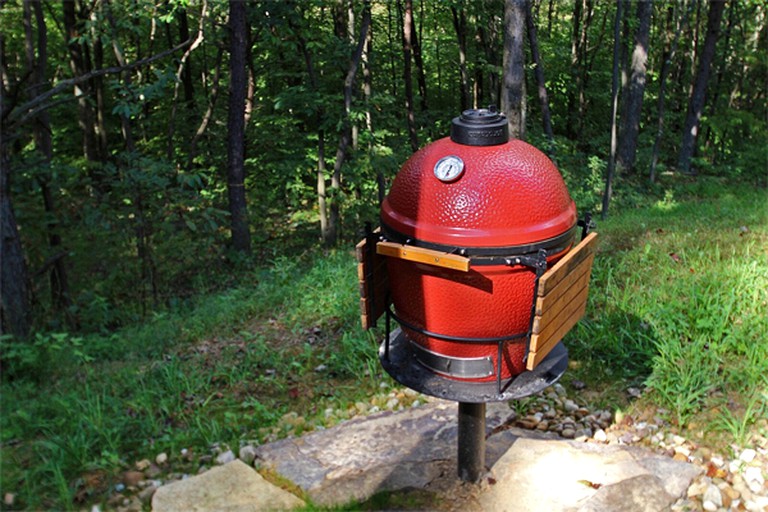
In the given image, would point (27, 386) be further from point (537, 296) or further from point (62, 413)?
point (537, 296)

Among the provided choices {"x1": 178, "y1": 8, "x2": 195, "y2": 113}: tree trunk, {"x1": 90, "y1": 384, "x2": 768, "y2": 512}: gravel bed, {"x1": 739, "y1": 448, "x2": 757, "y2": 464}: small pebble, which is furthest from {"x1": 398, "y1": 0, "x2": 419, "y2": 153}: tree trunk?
{"x1": 739, "y1": 448, "x2": 757, "y2": 464}: small pebble

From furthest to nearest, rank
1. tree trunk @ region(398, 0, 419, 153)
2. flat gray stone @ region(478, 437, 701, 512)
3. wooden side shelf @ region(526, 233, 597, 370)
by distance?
tree trunk @ region(398, 0, 419, 153) < flat gray stone @ region(478, 437, 701, 512) < wooden side shelf @ region(526, 233, 597, 370)

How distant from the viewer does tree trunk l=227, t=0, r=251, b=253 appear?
32.5 feet

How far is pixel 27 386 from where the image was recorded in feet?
17.5

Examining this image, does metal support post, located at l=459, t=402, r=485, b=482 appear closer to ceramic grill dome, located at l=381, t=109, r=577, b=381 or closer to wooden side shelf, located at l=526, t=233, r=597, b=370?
ceramic grill dome, located at l=381, t=109, r=577, b=381

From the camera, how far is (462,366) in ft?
10.2

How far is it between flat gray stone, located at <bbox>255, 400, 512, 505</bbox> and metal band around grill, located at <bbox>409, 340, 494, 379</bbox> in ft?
3.03

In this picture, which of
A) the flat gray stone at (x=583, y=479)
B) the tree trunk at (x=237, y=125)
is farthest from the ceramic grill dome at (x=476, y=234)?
the tree trunk at (x=237, y=125)

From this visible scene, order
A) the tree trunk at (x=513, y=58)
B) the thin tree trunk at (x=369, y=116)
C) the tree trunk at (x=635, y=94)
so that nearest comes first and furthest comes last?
the tree trunk at (x=513, y=58), the thin tree trunk at (x=369, y=116), the tree trunk at (x=635, y=94)

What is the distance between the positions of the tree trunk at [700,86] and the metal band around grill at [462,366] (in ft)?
55.9

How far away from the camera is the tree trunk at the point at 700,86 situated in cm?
1661

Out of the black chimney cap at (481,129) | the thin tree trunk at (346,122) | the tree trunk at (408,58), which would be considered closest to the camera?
the black chimney cap at (481,129)

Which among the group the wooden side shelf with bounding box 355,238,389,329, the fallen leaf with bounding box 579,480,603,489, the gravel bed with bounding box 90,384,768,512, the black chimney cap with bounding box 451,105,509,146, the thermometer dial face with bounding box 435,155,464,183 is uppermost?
the black chimney cap with bounding box 451,105,509,146

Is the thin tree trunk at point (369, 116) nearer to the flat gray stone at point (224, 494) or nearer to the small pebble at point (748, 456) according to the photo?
the flat gray stone at point (224, 494)
